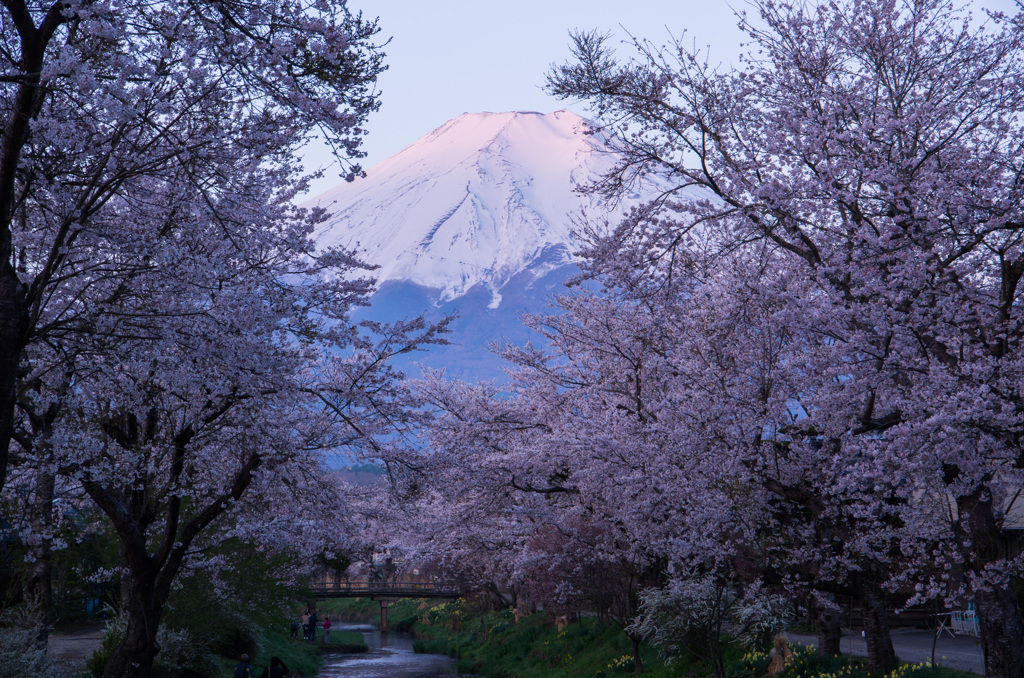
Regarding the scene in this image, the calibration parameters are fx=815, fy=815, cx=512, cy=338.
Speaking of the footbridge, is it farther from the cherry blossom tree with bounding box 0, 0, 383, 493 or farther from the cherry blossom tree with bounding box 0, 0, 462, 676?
the cherry blossom tree with bounding box 0, 0, 383, 493

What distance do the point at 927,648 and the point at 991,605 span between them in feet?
42.6

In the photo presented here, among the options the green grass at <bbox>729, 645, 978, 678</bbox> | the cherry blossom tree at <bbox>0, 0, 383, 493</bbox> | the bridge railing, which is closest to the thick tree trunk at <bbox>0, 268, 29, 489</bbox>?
the cherry blossom tree at <bbox>0, 0, 383, 493</bbox>

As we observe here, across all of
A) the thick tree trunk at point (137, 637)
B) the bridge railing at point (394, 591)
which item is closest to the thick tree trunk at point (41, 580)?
the thick tree trunk at point (137, 637)

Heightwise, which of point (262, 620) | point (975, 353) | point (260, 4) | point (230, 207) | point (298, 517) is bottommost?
point (262, 620)

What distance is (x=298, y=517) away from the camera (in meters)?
14.8

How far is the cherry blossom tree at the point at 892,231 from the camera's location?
312 inches

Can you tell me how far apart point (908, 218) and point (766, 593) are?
7779 mm

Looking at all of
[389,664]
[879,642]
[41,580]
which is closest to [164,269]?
[41,580]

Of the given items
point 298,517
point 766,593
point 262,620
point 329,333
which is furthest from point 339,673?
point 329,333

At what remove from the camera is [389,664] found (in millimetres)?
33781

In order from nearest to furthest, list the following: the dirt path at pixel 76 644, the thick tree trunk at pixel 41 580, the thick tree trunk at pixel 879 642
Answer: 1. the thick tree trunk at pixel 41 580
2. the thick tree trunk at pixel 879 642
3. the dirt path at pixel 76 644

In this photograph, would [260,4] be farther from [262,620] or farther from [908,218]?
[262,620]

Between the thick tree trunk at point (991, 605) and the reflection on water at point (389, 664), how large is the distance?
76.7 feet

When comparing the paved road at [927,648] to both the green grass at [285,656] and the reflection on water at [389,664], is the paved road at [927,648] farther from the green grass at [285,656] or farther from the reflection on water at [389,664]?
the green grass at [285,656]
